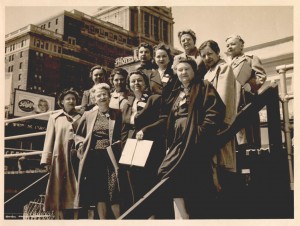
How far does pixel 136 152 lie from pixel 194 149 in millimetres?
340

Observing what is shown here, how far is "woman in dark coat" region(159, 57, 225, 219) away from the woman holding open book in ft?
0.37

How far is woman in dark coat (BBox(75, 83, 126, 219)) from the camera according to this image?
2324 mm

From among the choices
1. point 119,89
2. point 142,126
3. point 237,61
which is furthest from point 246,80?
point 119,89

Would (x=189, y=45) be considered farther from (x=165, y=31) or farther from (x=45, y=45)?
(x=45, y=45)

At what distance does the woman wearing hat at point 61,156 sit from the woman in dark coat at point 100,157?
0.15m

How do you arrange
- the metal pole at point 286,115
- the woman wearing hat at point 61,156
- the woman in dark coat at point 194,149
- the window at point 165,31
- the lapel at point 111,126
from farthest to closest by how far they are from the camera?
1. the window at point 165,31
2. the woman wearing hat at point 61,156
3. the lapel at point 111,126
4. the metal pole at point 286,115
5. the woman in dark coat at point 194,149

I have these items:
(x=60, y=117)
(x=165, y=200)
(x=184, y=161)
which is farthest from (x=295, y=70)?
(x=60, y=117)

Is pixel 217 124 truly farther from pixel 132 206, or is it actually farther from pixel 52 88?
pixel 52 88

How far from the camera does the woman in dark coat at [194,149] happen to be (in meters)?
2.04

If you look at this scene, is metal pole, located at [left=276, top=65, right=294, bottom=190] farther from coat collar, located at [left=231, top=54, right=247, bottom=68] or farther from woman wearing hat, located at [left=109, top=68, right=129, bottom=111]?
woman wearing hat, located at [left=109, top=68, right=129, bottom=111]

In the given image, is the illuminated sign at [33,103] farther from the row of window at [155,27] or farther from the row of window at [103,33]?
the row of window at [155,27]

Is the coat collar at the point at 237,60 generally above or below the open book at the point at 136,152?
above

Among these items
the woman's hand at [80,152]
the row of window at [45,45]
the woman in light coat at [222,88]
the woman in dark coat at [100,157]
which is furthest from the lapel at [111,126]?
the row of window at [45,45]

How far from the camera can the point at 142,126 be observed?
7.47ft
